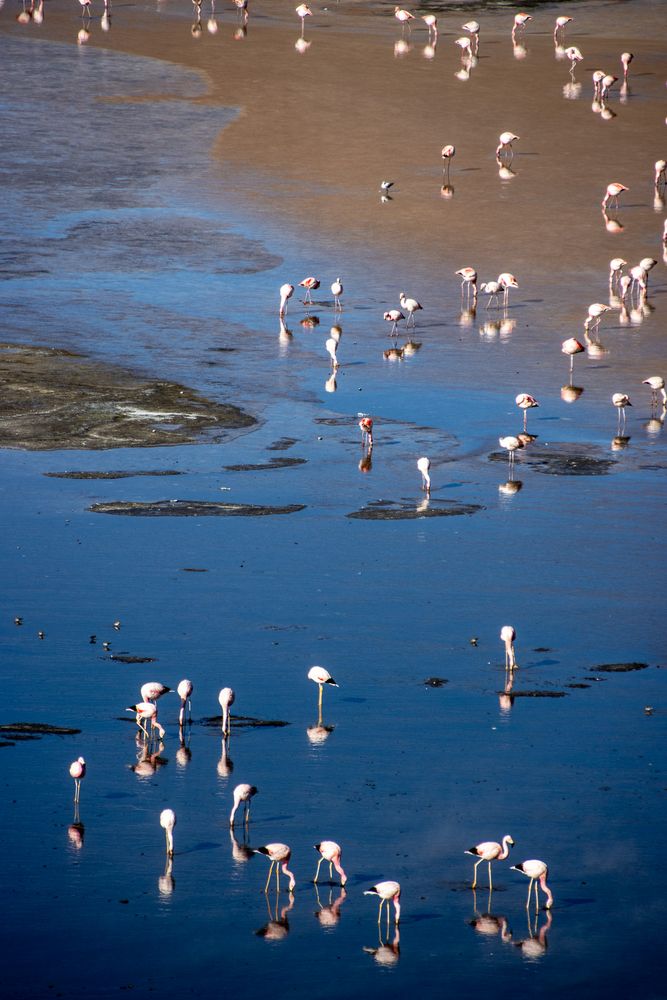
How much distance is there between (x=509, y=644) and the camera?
16.7m

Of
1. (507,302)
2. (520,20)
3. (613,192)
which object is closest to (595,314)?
(507,302)

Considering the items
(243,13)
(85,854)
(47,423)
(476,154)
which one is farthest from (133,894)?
(243,13)

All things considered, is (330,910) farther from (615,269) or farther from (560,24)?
(560,24)

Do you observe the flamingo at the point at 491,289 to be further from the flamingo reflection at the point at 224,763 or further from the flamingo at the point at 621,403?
the flamingo reflection at the point at 224,763

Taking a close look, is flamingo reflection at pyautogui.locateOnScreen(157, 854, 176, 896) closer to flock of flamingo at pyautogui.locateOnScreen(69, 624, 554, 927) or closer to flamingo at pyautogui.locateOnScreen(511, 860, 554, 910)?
flock of flamingo at pyautogui.locateOnScreen(69, 624, 554, 927)

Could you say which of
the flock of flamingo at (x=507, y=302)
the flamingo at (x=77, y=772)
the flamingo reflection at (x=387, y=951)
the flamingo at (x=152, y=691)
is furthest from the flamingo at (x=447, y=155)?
the flamingo reflection at (x=387, y=951)

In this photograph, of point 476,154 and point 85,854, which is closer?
point 85,854

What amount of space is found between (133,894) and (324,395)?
15.2 meters

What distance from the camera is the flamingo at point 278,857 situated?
12539 mm

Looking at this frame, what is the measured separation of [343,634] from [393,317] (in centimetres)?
1291

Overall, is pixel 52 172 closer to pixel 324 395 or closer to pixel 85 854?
pixel 324 395

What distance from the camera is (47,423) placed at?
25.1 m

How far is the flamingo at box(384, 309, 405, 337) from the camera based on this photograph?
29.9 metres

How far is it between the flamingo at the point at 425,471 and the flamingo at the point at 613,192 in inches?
652
